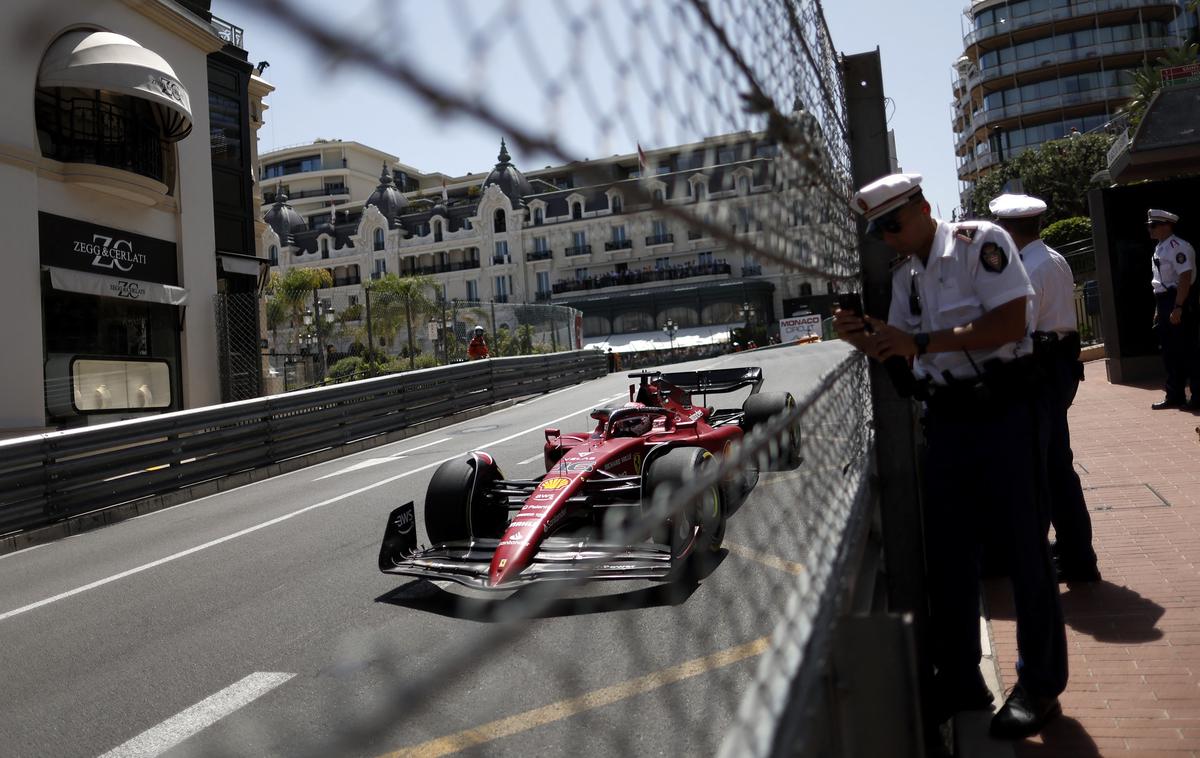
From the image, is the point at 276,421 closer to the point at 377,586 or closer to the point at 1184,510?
the point at 377,586

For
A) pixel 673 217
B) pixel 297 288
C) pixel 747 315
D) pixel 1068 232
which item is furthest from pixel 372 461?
pixel 747 315

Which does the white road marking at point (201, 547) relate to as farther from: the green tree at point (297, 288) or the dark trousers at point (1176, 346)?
the green tree at point (297, 288)

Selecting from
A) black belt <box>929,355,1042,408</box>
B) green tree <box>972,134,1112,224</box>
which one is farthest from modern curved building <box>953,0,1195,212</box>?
black belt <box>929,355,1042,408</box>

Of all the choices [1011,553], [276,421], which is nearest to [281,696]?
[1011,553]

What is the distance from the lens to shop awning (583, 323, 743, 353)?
47.5 meters

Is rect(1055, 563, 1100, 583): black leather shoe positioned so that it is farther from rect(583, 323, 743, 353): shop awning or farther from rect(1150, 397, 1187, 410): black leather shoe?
rect(583, 323, 743, 353): shop awning

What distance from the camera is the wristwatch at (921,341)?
2.70m

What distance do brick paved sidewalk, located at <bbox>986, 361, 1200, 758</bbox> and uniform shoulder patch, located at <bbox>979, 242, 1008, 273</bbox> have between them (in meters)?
1.50

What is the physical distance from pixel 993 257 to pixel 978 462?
0.66m

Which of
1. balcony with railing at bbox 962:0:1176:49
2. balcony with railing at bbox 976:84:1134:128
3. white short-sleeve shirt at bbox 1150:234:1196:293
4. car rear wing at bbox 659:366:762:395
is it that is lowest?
car rear wing at bbox 659:366:762:395

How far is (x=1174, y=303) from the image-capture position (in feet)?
28.6

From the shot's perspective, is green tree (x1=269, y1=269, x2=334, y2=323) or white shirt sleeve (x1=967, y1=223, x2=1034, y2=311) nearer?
white shirt sleeve (x1=967, y1=223, x2=1034, y2=311)

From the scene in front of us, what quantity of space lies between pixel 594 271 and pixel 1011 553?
199 feet

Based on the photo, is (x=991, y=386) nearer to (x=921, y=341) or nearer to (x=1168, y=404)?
(x=921, y=341)
